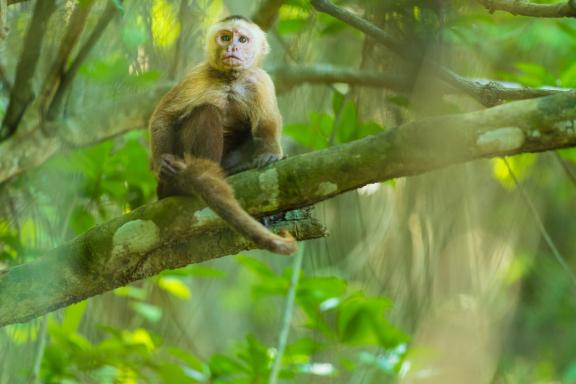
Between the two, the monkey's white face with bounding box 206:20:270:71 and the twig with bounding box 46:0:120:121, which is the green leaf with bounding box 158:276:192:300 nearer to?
the twig with bounding box 46:0:120:121

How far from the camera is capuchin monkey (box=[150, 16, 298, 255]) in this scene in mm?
3920

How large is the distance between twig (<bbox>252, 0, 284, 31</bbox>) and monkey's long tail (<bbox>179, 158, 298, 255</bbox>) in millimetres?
1890

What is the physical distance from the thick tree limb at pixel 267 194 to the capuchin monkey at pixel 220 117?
0.72 feet

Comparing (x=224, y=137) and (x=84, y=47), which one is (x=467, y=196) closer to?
(x=224, y=137)

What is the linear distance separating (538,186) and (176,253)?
3079 mm

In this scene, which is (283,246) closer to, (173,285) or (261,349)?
(261,349)

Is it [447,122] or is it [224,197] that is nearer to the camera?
[447,122]

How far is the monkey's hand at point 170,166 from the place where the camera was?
3.75 metres

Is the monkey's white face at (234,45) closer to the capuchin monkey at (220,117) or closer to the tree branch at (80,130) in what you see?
the capuchin monkey at (220,117)

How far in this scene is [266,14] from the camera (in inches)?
201

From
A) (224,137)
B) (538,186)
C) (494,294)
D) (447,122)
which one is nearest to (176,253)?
(224,137)

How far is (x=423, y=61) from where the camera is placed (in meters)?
3.69

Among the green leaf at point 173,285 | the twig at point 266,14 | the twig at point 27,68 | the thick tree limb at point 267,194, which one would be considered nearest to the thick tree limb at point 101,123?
the twig at point 27,68

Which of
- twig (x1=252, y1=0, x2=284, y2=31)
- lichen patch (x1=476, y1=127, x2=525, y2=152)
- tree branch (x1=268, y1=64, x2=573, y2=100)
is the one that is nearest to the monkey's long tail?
lichen patch (x1=476, y1=127, x2=525, y2=152)
